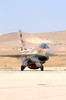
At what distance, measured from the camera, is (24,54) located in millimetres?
32969
